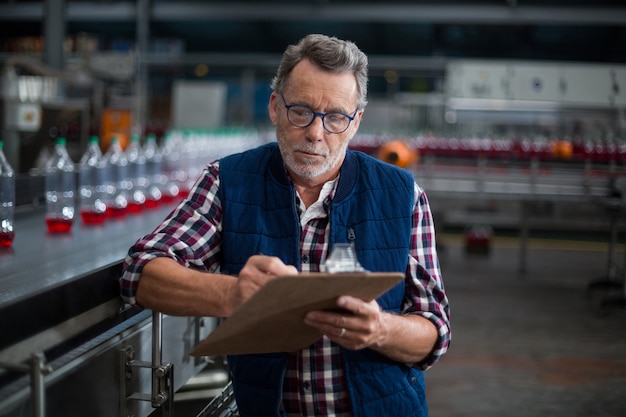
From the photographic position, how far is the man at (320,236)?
1.46m

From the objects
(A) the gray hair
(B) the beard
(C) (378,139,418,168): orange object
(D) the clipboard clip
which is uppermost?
(A) the gray hair

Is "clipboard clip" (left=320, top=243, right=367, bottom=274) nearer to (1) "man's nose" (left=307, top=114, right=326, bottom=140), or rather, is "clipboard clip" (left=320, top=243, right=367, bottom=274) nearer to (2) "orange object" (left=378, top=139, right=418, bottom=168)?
(1) "man's nose" (left=307, top=114, right=326, bottom=140)

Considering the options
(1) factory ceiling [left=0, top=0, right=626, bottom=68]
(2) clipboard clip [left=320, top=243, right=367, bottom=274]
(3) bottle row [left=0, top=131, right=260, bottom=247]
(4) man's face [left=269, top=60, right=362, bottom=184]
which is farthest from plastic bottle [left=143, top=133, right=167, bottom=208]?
(1) factory ceiling [left=0, top=0, right=626, bottom=68]

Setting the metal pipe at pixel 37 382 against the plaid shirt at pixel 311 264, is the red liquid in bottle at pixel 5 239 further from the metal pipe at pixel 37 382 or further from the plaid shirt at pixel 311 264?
the metal pipe at pixel 37 382

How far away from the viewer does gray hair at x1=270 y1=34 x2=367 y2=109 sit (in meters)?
1.48

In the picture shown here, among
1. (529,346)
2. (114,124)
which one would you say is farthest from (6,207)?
(114,124)

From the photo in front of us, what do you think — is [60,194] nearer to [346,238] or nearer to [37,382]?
[346,238]

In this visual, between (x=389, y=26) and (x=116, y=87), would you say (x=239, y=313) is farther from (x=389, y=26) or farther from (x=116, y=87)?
(x=389, y=26)

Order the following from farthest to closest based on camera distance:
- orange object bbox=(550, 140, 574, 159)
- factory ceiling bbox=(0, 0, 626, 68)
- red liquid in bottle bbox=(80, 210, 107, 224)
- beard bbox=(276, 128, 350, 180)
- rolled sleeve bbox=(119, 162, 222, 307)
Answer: factory ceiling bbox=(0, 0, 626, 68)
orange object bbox=(550, 140, 574, 159)
red liquid in bottle bbox=(80, 210, 107, 224)
beard bbox=(276, 128, 350, 180)
rolled sleeve bbox=(119, 162, 222, 307)

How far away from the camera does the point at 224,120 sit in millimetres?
8977

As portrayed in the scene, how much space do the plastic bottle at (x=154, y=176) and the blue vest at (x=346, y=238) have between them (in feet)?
5.00

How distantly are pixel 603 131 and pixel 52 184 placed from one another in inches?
190

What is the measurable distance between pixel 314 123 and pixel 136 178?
5.70 ft

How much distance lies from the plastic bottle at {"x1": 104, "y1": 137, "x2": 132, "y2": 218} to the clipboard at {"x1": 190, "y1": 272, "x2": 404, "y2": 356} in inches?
57.0
